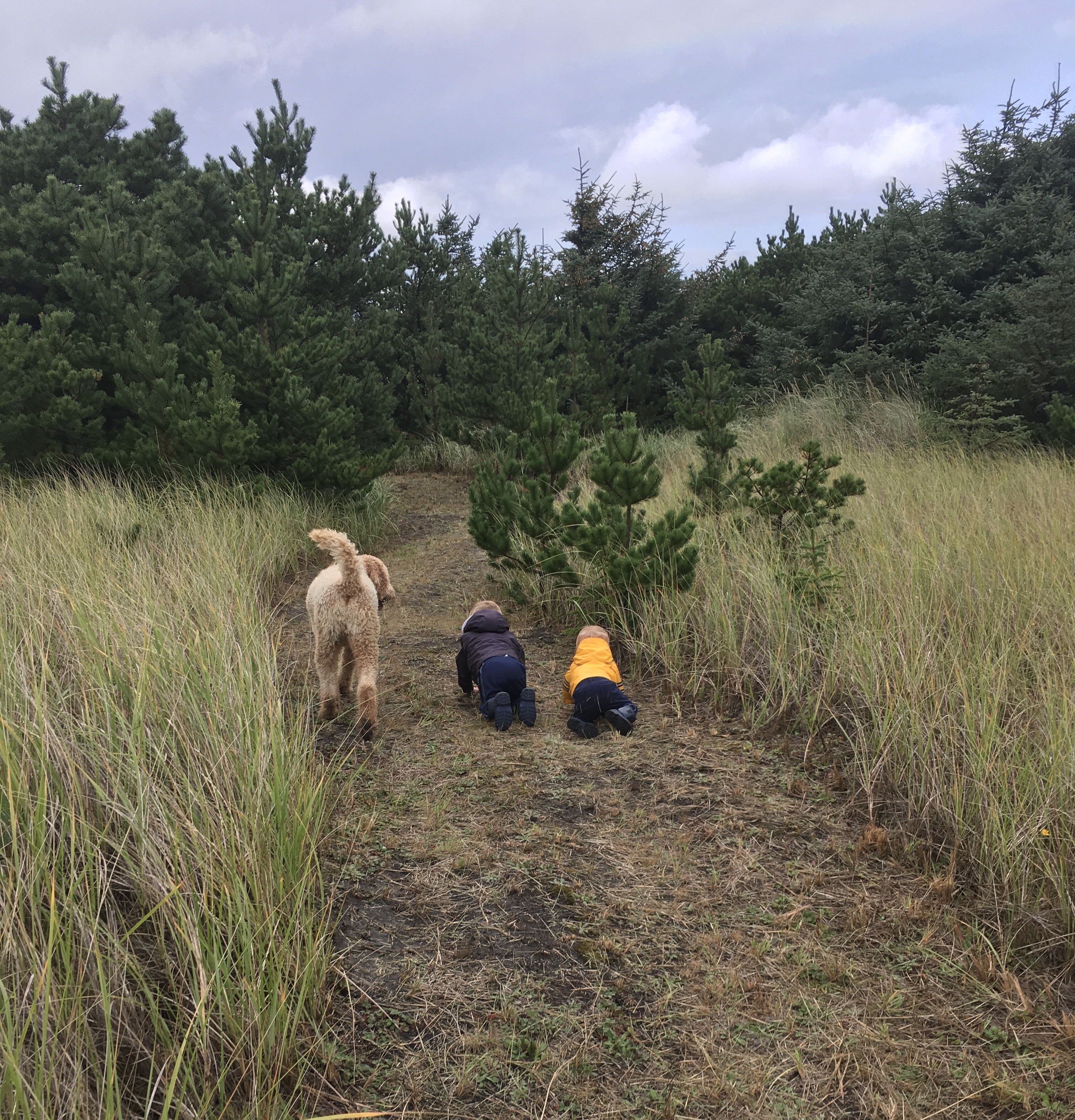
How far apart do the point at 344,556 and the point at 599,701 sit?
5.74ft

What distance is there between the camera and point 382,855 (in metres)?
3.29

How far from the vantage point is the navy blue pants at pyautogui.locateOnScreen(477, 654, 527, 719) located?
4.77 meters

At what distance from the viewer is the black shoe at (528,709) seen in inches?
187

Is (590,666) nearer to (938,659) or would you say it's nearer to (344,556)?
(344,556)

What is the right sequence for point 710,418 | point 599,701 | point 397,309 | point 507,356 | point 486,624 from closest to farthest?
1. point 599,701
2. point 486,624
3. point 710,418
4. point 507,356
5. point 397,309

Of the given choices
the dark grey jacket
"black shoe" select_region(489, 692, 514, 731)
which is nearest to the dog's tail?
the dark grey jacket

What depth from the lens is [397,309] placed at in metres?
16.1

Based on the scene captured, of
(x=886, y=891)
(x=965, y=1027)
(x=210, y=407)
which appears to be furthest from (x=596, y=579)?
(x=210, y=407)

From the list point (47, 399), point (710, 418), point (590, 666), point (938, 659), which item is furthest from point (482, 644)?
point (47, 399)

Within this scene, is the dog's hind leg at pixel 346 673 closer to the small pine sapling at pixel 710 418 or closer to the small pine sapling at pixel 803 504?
the small pine sapling at pixel 803 504

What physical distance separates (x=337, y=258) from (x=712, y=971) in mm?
13428

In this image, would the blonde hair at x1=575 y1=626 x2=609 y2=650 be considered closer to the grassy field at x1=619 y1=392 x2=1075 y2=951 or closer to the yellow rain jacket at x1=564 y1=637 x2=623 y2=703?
the yellow rain jacket at x1=564 y1=637 x2=623 y2=703

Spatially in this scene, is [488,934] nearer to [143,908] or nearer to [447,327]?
[143,908]

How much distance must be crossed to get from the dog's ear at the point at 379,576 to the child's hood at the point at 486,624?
56 centimetres
